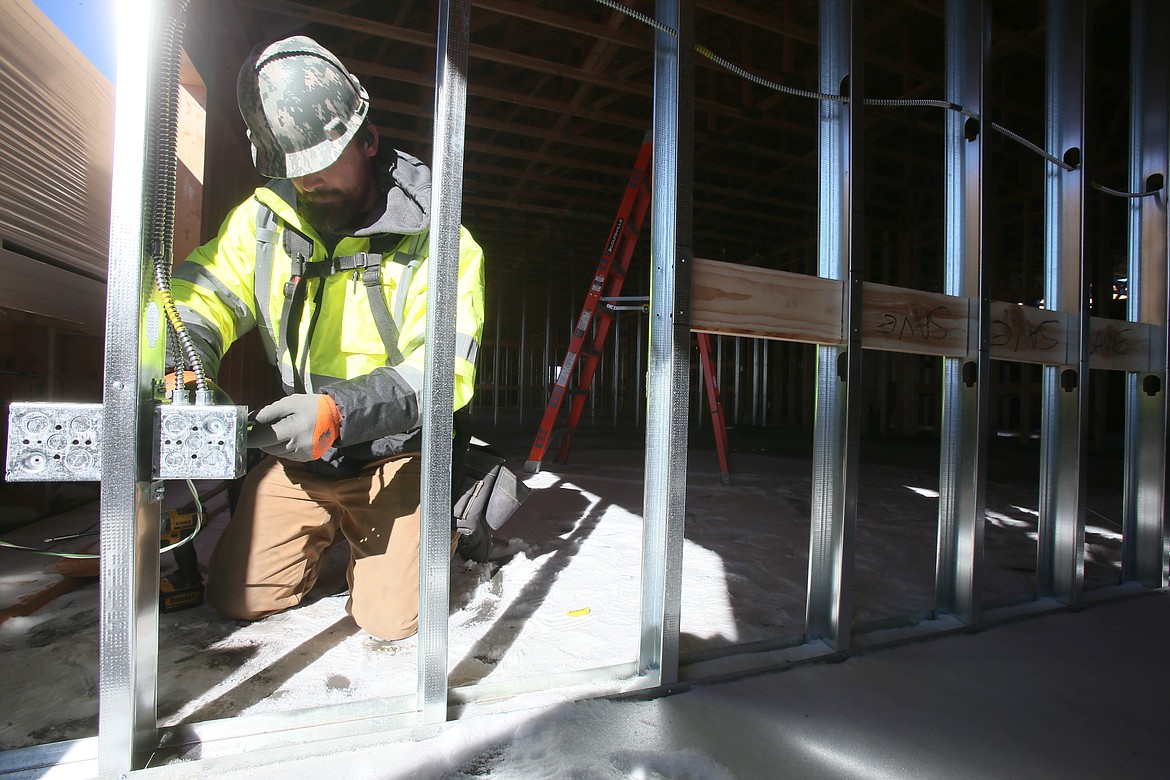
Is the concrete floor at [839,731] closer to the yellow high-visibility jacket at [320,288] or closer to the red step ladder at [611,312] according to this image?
the yellow high-visibility jacket at [320,288]

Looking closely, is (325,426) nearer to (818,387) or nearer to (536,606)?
Result: (536,606)

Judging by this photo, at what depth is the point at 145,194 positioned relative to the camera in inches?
42.7

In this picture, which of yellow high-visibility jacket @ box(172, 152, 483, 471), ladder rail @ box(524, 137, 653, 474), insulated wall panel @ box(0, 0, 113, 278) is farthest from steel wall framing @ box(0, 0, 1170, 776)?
ladder rail @ box(524, 137, 653, 474)

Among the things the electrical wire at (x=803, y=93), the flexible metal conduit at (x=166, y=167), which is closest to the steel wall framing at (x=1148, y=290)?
the electrical wire at (x=803, y=93)

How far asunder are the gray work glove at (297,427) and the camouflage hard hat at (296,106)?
0.71m

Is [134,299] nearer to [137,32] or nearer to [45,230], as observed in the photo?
[137,32]

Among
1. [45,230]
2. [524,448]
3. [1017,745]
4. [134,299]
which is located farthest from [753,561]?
[524,448]

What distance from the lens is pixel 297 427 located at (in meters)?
1.34

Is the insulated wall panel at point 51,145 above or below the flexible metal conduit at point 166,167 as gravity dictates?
above

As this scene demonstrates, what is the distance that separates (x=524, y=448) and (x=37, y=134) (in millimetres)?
4885

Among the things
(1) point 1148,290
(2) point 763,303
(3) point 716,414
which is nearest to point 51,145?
(2) point 763,303

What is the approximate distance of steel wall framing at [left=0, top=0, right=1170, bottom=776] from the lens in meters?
1.08

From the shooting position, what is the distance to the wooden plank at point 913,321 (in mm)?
1855

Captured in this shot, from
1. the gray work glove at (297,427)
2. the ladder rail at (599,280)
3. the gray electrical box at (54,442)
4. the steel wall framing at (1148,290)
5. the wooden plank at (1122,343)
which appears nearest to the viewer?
the gray electrical box at (54,442)
